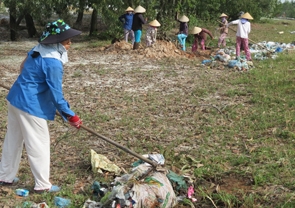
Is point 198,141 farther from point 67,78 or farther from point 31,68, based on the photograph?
point 67,78

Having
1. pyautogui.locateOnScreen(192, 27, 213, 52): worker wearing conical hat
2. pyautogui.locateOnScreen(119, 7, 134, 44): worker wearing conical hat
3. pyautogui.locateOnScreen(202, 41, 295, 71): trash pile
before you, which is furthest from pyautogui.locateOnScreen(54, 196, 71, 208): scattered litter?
pyautogui.locateOnScreen(119, 7, 134, 44): worker wearing conical hat

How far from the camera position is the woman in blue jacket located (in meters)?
3.57

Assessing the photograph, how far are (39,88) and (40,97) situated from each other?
8cm

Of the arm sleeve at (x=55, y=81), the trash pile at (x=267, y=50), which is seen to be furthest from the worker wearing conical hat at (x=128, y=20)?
the arm sleeve at (x=55, y=81)

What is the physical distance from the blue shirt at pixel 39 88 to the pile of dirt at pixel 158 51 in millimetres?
7951

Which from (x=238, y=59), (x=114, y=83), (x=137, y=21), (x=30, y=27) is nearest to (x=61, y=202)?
(x=114, y=83)

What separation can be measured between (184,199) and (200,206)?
6.2 inches

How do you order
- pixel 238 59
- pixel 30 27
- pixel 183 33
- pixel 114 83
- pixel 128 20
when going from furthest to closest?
pixel 30 27 → pixel 128 20 → pixel 183 33 → pixel 238 59 → pixel 114 83

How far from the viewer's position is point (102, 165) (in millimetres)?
4266

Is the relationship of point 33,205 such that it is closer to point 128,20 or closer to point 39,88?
point 39,88

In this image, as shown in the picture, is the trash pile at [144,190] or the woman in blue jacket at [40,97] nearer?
the trash pile at [144,190]

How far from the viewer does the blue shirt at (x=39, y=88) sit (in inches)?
139

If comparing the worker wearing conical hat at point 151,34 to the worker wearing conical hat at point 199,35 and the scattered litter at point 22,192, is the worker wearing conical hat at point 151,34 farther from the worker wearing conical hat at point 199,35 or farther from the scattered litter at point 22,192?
the scattered litter at point 22,192

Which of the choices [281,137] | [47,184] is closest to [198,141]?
[281,137]
